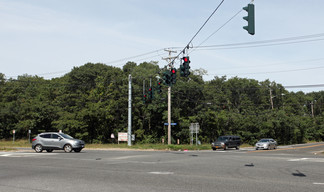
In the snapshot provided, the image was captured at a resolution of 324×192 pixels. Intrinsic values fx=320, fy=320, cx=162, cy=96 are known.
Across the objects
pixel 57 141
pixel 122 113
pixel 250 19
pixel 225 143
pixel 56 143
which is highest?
pixel 250 19

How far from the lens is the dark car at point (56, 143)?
25500mm

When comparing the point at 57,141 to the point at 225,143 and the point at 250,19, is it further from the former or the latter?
the point at 225,143

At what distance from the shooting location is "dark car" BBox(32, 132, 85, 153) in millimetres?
25500

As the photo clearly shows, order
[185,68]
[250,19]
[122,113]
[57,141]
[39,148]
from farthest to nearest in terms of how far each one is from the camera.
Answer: [122,113], [39,148], [57,141], [185,68], [250,19]

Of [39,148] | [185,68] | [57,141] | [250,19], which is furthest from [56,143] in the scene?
[250,19]

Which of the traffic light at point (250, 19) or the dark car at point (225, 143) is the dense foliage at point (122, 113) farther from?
the traffic light at point (250, 19)

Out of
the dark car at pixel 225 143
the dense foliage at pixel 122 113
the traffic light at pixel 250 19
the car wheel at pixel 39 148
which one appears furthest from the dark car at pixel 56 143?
the dense foliage at pixel 122 113

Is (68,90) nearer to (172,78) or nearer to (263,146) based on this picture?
(263,146)

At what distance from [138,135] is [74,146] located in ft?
127

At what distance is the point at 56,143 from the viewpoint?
2562 centimetres

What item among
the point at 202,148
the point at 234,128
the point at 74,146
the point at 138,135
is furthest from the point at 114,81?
the point at 74,146

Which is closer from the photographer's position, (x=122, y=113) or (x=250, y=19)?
(x=250, y=19)

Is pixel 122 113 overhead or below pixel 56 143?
overhead

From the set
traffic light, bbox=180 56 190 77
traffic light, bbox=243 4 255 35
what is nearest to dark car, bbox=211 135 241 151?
traffic light, bbox=180 56 190 77
